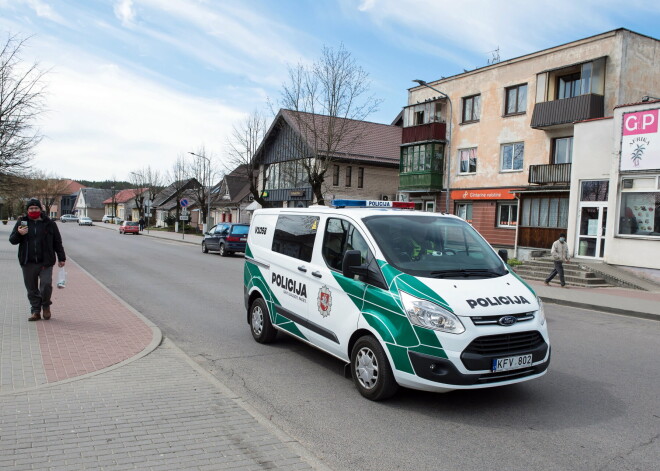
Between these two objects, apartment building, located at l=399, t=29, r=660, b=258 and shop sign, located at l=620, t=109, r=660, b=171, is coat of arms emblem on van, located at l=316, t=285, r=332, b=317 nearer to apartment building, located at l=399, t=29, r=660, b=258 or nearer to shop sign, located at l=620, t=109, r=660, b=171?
shop sign, located at l=620, t=109, r=660, b=171

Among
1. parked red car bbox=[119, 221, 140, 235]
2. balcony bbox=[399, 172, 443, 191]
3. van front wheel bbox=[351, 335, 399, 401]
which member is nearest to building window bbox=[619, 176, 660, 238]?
balcony bbox=[399, 172, 443, 191]

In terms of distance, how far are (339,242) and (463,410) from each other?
213 centimetres

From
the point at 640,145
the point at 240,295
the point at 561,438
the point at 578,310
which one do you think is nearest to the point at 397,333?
the point at 561,438

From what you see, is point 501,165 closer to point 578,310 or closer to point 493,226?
point 493,226

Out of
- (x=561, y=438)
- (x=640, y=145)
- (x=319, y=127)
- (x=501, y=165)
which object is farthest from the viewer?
(x=319, y=127)

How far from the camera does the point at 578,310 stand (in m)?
12.5

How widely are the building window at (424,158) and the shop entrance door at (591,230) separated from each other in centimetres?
1225

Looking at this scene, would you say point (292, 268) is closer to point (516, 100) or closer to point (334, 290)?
point (334, 290)

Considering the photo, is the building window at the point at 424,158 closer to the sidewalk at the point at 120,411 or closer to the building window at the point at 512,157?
the building window at the point at 512,157

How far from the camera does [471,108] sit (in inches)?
1192

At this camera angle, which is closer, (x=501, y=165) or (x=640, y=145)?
(x=640, y=145)

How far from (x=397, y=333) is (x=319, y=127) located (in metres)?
28.5

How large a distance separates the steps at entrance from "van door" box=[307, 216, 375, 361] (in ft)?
45.1

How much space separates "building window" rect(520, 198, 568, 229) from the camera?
23.8 meters
